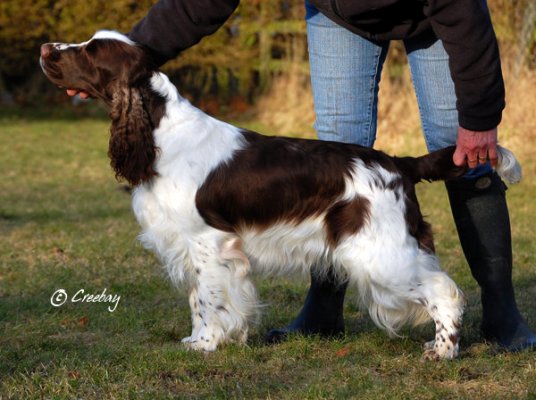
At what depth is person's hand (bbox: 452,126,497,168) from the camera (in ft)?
12.2

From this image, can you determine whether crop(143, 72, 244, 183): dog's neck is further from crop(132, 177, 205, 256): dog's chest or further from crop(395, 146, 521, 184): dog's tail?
crop(395, 146, 521, 184): dog's tail

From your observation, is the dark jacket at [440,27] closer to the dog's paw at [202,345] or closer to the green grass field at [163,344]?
the green grass field at [163,344]

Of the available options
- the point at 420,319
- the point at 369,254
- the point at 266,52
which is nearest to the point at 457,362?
the point at 420,319

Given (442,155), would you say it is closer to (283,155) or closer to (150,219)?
(283,155)

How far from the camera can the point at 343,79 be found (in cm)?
415

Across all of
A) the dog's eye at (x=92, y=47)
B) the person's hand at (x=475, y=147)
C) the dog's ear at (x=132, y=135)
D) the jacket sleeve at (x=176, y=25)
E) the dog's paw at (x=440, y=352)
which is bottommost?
the dog's paw at (x=440, y=352)

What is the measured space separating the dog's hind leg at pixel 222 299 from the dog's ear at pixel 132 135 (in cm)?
43

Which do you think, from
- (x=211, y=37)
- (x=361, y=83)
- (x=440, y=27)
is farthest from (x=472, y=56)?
(x=211, y=37)

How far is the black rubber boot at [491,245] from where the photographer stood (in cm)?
419

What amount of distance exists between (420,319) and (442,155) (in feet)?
2.24

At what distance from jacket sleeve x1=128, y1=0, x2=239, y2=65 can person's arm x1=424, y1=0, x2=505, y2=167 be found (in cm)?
93

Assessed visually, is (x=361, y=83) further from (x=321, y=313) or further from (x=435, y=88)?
(x=321, y=313)

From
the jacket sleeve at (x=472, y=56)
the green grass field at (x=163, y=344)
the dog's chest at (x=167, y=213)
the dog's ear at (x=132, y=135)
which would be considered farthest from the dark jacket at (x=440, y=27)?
the green grass field at (x=163, y=344)

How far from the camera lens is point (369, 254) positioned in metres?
3.82
